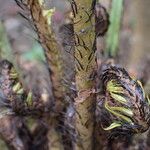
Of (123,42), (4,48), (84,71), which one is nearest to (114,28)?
(4,48)

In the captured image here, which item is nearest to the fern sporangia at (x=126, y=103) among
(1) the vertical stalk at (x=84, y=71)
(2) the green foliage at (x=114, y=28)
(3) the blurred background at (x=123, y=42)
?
(1) the vertical stalk at (x=84, y=71)

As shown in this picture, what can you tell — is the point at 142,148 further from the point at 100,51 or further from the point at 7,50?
the point at 7,50

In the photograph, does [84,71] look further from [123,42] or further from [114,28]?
[123,42]

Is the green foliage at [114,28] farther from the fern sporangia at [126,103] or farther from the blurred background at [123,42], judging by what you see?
the fern sporangia at [126,103]

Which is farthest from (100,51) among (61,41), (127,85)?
(127,85)

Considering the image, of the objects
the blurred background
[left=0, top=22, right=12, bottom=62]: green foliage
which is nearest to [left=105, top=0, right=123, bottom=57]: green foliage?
the blurred background
